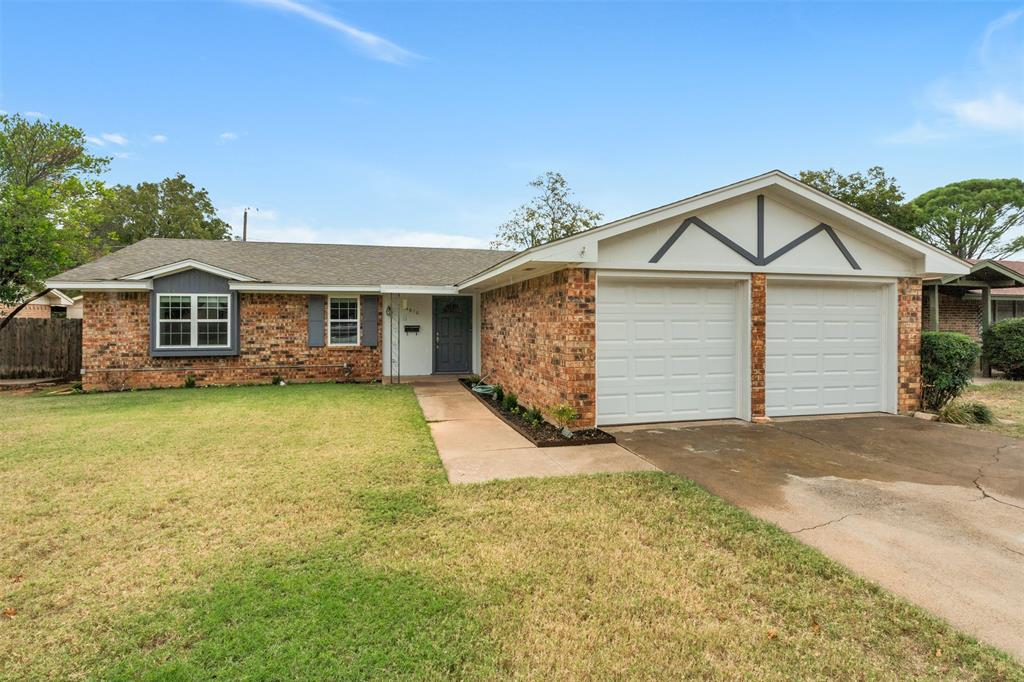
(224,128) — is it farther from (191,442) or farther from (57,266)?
(191,442)

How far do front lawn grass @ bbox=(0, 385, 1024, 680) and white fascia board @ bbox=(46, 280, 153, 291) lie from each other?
23.7 ft

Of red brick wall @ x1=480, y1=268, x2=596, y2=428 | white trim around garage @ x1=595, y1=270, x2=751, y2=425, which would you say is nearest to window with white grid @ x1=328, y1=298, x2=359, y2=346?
red brick wall @ x1=480, y1=268, x2=596, y2=428

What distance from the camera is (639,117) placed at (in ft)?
45.4

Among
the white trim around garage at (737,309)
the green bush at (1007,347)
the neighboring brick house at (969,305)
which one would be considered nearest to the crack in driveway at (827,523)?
the white trim around garage at (737,309)

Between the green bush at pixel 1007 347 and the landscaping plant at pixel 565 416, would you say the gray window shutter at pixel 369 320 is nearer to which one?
the landscaping plant at pixel 565 416

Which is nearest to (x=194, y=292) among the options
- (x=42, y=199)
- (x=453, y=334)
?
(x=42, y=199)

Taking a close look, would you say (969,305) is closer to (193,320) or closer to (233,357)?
(233,357)

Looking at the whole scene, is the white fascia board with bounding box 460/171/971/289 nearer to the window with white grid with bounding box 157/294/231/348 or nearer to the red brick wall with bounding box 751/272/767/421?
the red brick wall with bounding box 751/272/767/421

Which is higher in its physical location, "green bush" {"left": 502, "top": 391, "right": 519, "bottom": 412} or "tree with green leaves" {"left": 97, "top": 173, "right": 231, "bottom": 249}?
"tree with green leaves" {"left": 97, "top": 173, "right": 231, "bottom": 249}

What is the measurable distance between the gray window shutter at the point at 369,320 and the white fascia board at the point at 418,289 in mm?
885

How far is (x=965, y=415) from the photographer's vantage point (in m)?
7.56

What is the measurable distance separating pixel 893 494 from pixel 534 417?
451 cm

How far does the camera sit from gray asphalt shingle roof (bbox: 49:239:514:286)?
39.9ft

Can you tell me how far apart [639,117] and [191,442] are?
1344 centimetres
